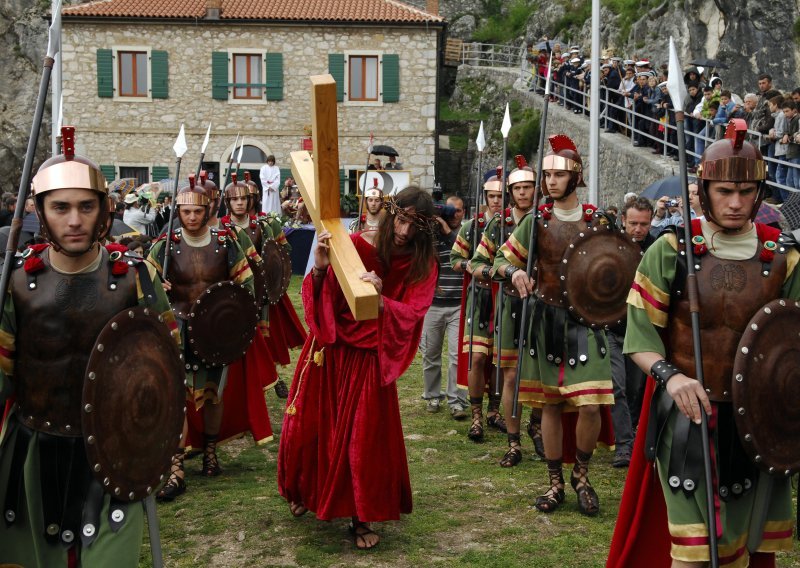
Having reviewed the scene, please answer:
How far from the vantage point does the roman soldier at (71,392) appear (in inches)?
148

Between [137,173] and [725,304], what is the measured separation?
96.0 feet

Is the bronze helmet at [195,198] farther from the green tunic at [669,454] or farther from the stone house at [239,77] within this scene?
the stone house at [239,77]

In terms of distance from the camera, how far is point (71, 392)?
383 centimetres

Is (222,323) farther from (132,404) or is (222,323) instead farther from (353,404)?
(132,404)

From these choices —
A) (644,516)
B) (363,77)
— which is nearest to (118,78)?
(363,77)

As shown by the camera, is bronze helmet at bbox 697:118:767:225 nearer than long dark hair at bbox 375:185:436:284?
Yes

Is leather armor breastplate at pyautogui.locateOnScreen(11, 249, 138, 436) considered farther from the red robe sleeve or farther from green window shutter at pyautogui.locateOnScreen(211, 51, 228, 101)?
green window shutter at pyautogui.locateOnScreen(211, 51, 228, 101)

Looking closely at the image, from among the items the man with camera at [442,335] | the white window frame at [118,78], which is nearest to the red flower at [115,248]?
the man with camera at [442,335]

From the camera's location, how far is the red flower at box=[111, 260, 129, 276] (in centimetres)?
397

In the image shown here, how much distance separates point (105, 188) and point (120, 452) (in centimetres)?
98

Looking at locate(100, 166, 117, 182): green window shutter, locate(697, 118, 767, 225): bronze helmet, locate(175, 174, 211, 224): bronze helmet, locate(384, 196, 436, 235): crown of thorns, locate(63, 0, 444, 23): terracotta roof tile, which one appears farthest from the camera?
locate(100, 166, 117, 182): green window shutter

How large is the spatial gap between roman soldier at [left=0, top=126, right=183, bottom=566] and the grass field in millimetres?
1763

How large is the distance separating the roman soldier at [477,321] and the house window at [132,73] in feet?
78.9

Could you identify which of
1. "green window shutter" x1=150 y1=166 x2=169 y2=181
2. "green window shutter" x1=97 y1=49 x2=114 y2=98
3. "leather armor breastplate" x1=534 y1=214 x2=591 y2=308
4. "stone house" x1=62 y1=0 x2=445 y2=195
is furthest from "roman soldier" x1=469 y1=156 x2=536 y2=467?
"green window shutter" x1=97 y1=49 x2=114 y2=98
